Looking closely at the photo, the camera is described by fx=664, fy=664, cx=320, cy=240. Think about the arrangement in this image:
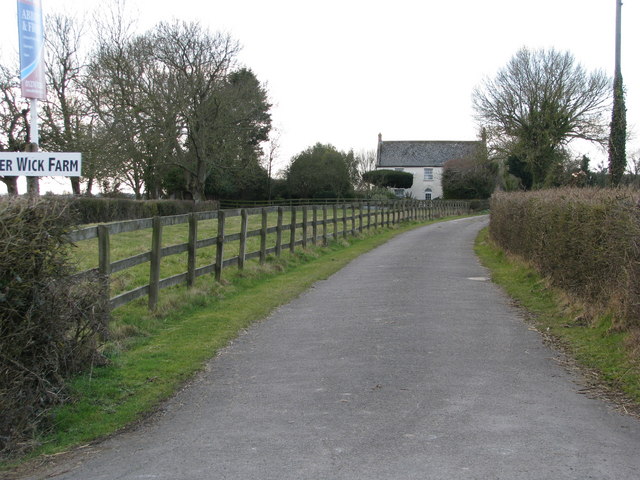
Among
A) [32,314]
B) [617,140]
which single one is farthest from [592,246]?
[617,140]

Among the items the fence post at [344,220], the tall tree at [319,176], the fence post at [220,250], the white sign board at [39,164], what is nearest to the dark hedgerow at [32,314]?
the white sign board at [39,164]

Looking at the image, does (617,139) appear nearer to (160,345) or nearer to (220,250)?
(220,250)

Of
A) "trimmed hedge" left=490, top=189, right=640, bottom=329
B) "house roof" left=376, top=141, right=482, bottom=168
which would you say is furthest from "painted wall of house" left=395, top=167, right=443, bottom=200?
"trimmed hedge" left=490, top=189, right=640, bottom=329

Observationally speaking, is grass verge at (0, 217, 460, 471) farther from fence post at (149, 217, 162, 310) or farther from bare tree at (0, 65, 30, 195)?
bare tree at (0, 65, 30, 195)

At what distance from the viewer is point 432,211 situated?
2109 inches

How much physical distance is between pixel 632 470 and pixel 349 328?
5.11 metres

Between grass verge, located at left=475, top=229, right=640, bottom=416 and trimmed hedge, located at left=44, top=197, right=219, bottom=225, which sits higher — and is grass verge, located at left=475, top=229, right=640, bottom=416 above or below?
below

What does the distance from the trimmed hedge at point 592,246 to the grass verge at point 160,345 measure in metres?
4.75

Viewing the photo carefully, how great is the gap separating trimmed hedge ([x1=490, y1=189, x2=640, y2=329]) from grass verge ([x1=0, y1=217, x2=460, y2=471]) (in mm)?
4748

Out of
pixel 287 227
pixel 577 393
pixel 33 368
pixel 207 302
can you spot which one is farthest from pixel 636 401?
pixel 287 227

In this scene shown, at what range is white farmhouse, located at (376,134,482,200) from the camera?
83.4 m

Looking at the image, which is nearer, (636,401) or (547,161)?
(636,401)

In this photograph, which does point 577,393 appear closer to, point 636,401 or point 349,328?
point 636,401

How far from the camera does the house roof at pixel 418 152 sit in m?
85.6
